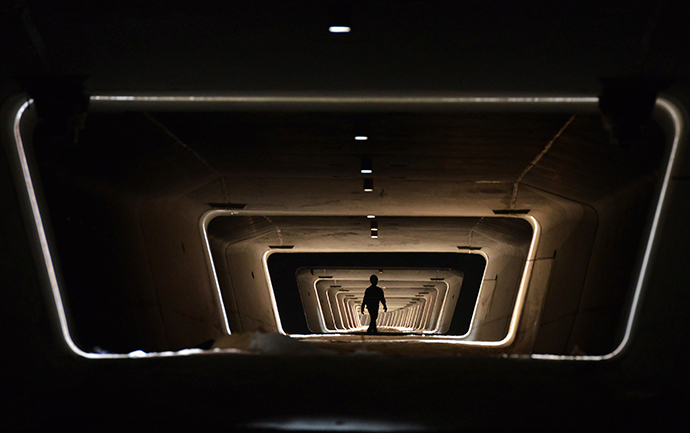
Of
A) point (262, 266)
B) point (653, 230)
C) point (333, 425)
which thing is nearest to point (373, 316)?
point (262, 266)

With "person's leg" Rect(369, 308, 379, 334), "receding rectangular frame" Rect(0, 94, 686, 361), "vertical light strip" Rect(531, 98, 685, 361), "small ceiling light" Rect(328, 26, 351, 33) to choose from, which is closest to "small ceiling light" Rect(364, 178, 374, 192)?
"receding rectangular frame" Rect(0, 94, 686, 361)

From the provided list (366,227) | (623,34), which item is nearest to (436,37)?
(623,34)

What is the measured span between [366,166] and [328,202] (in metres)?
2.79

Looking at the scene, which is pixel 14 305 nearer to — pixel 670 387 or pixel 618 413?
pixel 618 413

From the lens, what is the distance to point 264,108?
5500 millimetres

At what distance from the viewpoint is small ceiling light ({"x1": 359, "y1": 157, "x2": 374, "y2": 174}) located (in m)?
8.13

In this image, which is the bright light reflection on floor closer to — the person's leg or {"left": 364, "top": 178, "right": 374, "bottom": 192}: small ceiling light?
{"left": 364, "top": 178, "right": 374, "bottom": 192}: small ceiling light

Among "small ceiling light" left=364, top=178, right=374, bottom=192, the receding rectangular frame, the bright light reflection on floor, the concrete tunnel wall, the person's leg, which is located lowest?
the person's leg

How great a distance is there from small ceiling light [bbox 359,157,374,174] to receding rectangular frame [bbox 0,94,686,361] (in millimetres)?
2742

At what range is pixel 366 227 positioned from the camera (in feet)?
47.0

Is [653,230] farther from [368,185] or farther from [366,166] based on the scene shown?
[368,185]

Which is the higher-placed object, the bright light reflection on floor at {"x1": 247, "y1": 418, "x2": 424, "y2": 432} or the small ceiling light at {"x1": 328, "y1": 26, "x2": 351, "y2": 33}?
the small ceiling light at {"x1": 328, "y1": 26, "x2": 351, "y2": 33}

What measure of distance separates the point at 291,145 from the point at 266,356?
8.90ft

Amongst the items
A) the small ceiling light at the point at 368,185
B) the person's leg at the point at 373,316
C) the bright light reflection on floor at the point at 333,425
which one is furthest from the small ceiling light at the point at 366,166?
the person's leg at the point at 373,316
